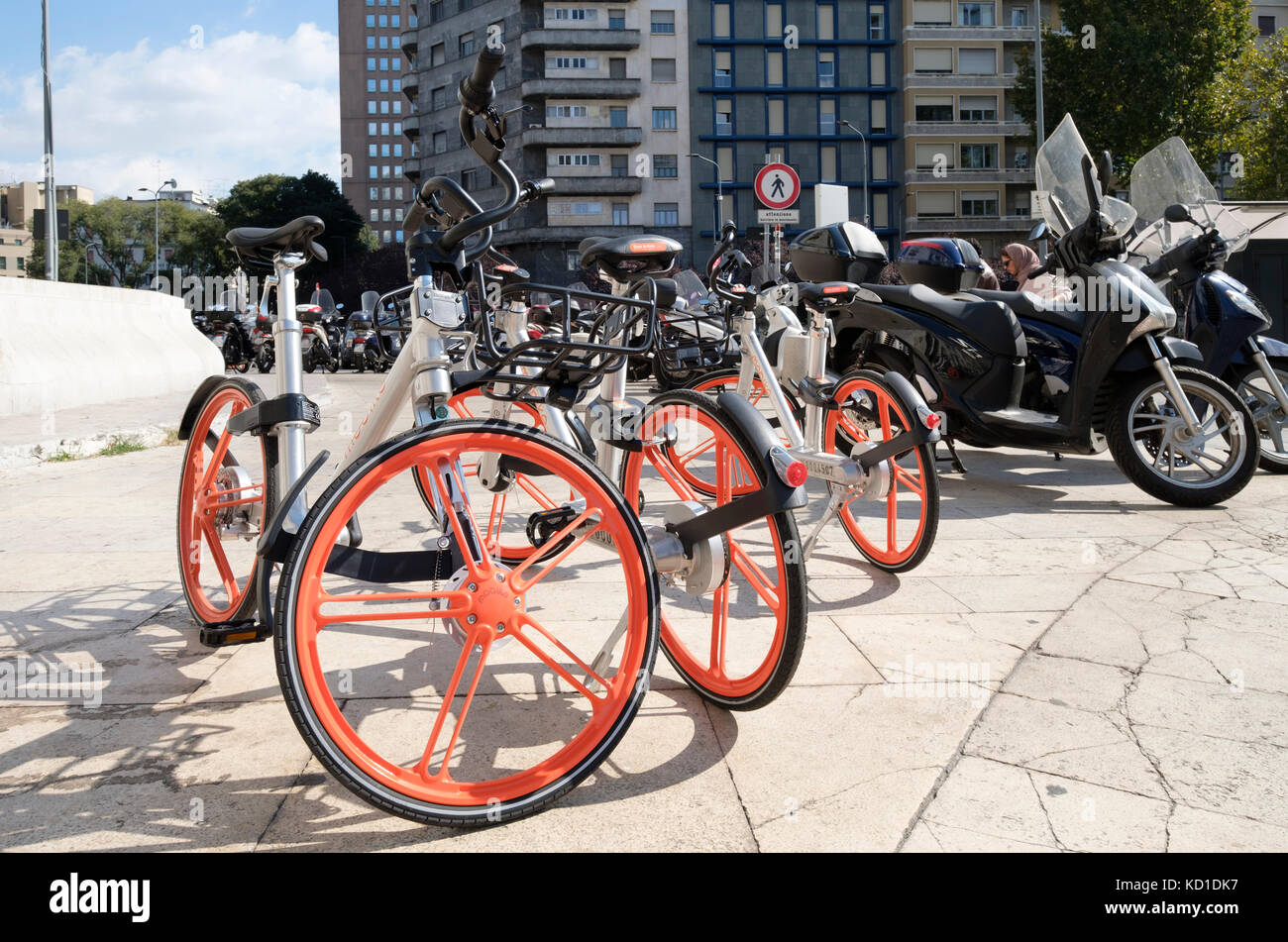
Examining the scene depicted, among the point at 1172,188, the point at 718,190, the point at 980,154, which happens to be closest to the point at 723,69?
the point at 718,190

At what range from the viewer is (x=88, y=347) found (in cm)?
1080

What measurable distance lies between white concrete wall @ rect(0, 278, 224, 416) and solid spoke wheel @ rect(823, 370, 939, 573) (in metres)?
7.87

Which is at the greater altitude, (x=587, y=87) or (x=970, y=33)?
(x=970, y=33)

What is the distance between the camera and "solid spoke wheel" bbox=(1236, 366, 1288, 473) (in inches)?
250

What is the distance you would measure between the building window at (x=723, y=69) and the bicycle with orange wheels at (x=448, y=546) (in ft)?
206

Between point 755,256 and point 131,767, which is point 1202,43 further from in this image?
point 131,767

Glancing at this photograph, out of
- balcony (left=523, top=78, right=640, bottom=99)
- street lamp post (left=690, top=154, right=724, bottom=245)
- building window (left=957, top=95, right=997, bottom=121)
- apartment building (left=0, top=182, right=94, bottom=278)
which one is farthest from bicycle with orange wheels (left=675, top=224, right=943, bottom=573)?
apartment building (left=0, top=182, right=94, bottom=278)

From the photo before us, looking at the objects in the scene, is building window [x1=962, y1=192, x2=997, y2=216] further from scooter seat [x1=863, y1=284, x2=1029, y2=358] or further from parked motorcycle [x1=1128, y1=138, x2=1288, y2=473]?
scooter seat [x1=863, y1=284, x2=1029, y2=358]

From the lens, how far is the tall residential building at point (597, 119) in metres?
61.1

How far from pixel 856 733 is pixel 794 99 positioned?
209ft

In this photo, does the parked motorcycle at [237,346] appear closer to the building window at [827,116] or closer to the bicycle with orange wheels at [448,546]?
the bicycle with orange wheels at [448,546]

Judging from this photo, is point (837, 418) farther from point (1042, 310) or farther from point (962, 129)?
point (962, 129)

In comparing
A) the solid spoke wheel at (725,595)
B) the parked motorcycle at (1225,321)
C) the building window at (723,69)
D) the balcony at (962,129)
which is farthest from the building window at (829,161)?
the solid spoke wheel at (725,595)

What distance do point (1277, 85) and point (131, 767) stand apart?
4079cm
